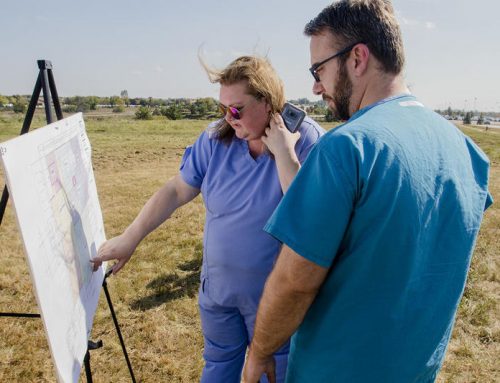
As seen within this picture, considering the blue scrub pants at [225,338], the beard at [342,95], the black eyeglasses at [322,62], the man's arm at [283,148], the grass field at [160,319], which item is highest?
the black eyeglasses at [322,62]

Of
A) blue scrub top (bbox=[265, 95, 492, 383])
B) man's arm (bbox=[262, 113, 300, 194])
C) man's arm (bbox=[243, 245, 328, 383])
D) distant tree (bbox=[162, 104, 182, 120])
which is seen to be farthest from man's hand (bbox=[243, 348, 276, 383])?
distant tree (bbox=[162, 104, 182, 120])

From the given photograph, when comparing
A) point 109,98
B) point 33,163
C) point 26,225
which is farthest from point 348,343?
point 109,98

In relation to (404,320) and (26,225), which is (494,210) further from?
(26,225)

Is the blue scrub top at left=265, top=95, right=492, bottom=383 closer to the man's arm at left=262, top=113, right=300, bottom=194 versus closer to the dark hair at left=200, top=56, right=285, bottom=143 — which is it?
the man's arm at left=262, top=113, right=300, bottom=194

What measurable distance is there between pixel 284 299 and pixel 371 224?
0.30 metres

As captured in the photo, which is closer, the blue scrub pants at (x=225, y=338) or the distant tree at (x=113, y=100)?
the blue scrub pants at (x=225, y=338)

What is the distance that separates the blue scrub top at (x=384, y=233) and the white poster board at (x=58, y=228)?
27.7 inches

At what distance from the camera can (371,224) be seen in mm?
860

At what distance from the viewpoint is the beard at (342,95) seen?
105 centimetres

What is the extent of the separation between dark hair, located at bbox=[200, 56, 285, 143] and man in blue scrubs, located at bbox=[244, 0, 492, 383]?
585 mm

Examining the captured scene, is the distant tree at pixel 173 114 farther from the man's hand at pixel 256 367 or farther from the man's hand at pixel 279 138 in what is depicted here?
the man's hand at pixel 256 367

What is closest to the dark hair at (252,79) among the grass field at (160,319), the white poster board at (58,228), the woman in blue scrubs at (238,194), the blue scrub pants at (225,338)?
the woman in blue scrubs at (238,194)

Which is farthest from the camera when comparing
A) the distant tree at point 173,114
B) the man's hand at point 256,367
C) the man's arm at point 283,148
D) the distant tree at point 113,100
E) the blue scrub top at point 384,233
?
the distant tree at point 113,100

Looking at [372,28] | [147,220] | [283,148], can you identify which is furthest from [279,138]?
[147,220]
